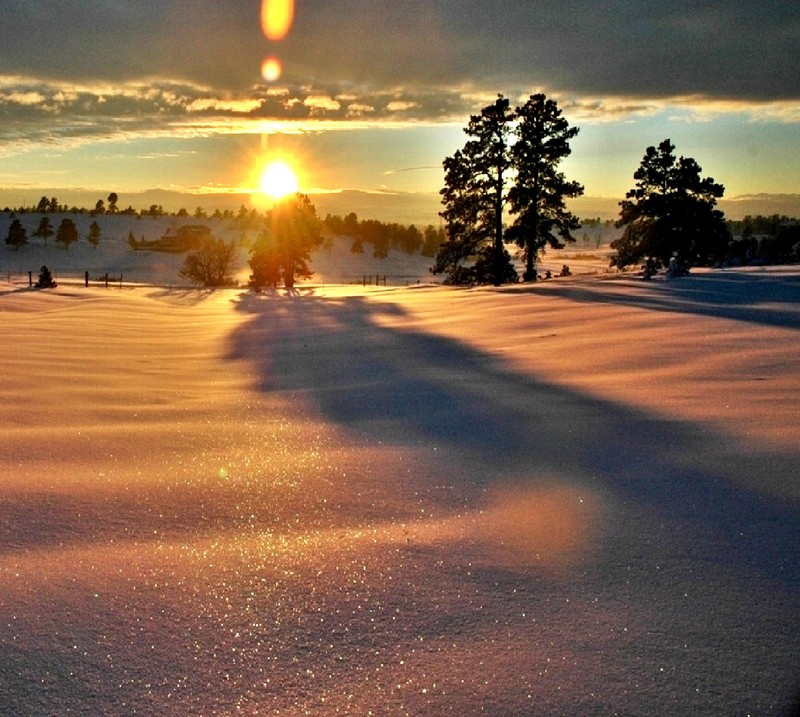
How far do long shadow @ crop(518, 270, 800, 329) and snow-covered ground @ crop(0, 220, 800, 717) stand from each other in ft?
13.0

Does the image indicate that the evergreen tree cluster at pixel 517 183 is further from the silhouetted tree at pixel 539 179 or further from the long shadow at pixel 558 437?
the long shadow at pixel 558 437

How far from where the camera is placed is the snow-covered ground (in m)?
2.12

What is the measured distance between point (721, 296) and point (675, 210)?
15.5m

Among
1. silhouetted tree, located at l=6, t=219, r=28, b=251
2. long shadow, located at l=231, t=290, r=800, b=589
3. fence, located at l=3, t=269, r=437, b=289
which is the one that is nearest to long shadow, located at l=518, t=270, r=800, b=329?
long shadow, located at l=231, t=290, r=800, b=589

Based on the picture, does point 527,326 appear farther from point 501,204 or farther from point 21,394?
point 501,204

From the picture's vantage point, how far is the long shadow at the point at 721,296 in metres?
10.3

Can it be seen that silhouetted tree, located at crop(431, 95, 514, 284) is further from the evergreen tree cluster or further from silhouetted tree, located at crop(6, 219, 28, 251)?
silhouetted tree, located at crop(6, 219, 28, 251)

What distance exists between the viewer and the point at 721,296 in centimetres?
1389

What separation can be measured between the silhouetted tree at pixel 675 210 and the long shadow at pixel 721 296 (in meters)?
9.03

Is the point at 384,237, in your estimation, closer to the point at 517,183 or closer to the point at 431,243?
the point at 431,243

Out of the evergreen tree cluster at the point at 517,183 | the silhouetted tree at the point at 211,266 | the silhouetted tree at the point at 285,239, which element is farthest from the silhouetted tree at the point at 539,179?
the silhouetted tree at the point at 211,266

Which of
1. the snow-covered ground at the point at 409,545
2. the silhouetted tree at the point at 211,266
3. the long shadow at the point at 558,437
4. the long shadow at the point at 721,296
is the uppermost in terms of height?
the silhouetted tree at the point at 211,266

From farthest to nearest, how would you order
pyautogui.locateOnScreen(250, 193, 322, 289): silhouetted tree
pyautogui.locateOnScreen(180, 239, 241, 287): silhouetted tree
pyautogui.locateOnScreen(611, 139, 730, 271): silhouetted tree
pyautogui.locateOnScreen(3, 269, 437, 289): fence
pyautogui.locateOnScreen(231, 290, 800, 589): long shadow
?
1. pyautogui.locateOnScreen(180, 239, 241, 287): silhouetted tree
2. pyautogui.locateOnScreen(250, 193, 322, 289): silhouetted tree
3. pyautogui.locateOnScreen(3, 269, 437, 289): fence
4. pyautogui.locateOnScreen(611, 139, 730, 271): silhouetted tree
5. pyautogui.locateOnScreen(231, 290, 800, 589): long shadow

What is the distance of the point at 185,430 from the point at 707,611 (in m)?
3.76
